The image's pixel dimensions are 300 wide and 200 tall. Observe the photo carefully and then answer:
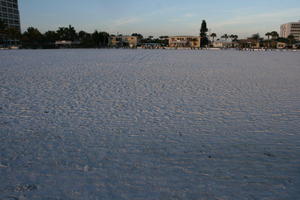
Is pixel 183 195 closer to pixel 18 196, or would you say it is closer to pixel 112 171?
pixel 112 171

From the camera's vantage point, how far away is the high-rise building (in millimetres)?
94500

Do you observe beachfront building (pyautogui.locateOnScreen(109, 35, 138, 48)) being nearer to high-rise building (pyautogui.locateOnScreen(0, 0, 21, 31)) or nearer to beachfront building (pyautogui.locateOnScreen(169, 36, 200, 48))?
beachfront building (pyautogui.locateOnScreen(169, 36, 200, 48))

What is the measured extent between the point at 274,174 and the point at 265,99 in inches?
214

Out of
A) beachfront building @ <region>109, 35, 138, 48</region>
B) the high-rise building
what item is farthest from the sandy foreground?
beachfront building @ <region>109, 35, 138, 48</region>

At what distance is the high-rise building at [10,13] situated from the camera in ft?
310

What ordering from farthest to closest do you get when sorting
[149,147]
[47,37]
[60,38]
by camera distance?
[60,38], [47,37], [149,147]

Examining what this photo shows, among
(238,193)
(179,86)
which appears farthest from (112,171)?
(179,86)

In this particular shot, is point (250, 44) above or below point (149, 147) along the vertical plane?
above

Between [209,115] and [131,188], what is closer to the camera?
[131,188]

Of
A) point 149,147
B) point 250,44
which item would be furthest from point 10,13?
point 149,147

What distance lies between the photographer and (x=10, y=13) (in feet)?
329

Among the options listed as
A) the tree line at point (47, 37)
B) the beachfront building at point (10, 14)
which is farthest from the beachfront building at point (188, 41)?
the beachfront building at point (10, 14)

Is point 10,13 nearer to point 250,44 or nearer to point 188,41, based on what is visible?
point 188,41

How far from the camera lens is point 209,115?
6535 millimetres
